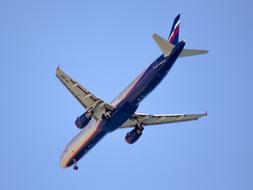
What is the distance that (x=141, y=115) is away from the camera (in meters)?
71.4

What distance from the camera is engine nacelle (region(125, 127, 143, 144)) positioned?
71250 millimetres

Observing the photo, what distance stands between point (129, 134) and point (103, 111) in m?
7.40

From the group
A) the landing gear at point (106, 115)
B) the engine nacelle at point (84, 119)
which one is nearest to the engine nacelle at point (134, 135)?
the landing gear at point (106, 115)

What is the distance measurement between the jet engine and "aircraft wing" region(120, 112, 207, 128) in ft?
2.52

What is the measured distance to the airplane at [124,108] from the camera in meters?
61.1

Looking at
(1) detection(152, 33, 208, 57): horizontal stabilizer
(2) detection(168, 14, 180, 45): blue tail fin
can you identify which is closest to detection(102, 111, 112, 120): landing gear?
(1) detection(152, 33, 208, 57): horizontal stabilizer

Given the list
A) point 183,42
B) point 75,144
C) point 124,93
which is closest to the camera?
point 183,42

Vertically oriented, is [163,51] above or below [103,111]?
above

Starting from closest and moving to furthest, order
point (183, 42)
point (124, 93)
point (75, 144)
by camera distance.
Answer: point (183, 42) → point (124, 93) → point (75, 144)

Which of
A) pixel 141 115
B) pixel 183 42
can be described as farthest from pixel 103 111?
pixel 183 42

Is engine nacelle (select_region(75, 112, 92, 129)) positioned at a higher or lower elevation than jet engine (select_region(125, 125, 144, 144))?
lower

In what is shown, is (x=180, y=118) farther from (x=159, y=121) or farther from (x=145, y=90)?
(x=145, y=90)

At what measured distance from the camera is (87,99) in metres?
65.1

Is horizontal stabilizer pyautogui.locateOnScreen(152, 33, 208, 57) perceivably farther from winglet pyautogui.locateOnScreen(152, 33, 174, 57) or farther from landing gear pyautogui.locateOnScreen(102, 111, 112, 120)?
landing gear pyautogui.locateOnScreen(102, 111, 112, 120)
